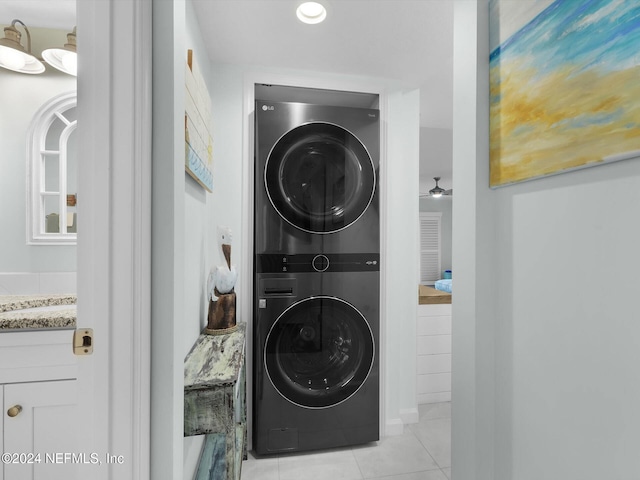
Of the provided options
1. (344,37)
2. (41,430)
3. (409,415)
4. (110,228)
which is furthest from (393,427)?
(344,37)

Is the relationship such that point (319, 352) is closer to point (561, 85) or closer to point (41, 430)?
point (41, 430)

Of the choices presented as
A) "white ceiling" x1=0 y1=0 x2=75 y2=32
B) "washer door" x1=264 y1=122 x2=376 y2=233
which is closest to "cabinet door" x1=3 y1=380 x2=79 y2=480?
"washer door" x1=264 y1=122 x2=376 y2=233

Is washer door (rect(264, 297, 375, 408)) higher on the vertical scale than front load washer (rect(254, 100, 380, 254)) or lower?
lower

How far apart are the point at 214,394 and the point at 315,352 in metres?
0.94

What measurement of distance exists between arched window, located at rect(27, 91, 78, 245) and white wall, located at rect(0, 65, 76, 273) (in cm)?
4

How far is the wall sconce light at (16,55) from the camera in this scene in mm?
1470

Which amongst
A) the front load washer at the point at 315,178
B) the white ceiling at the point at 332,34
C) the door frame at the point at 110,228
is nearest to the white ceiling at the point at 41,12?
the white ceiling at the point at 332,34

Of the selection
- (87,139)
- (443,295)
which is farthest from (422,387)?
(87,139)

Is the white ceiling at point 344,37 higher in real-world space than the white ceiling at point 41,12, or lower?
lower

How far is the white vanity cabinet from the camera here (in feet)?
3.90

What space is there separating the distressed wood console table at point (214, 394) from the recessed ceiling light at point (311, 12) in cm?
164

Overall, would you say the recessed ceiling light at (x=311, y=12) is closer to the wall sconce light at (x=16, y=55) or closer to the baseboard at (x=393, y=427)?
the wall sconce light at (x=16, y=55)

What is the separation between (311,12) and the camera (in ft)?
5.05

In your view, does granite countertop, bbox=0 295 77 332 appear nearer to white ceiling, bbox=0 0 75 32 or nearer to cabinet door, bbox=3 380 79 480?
cabinet door, bbox=3 380 79 480
